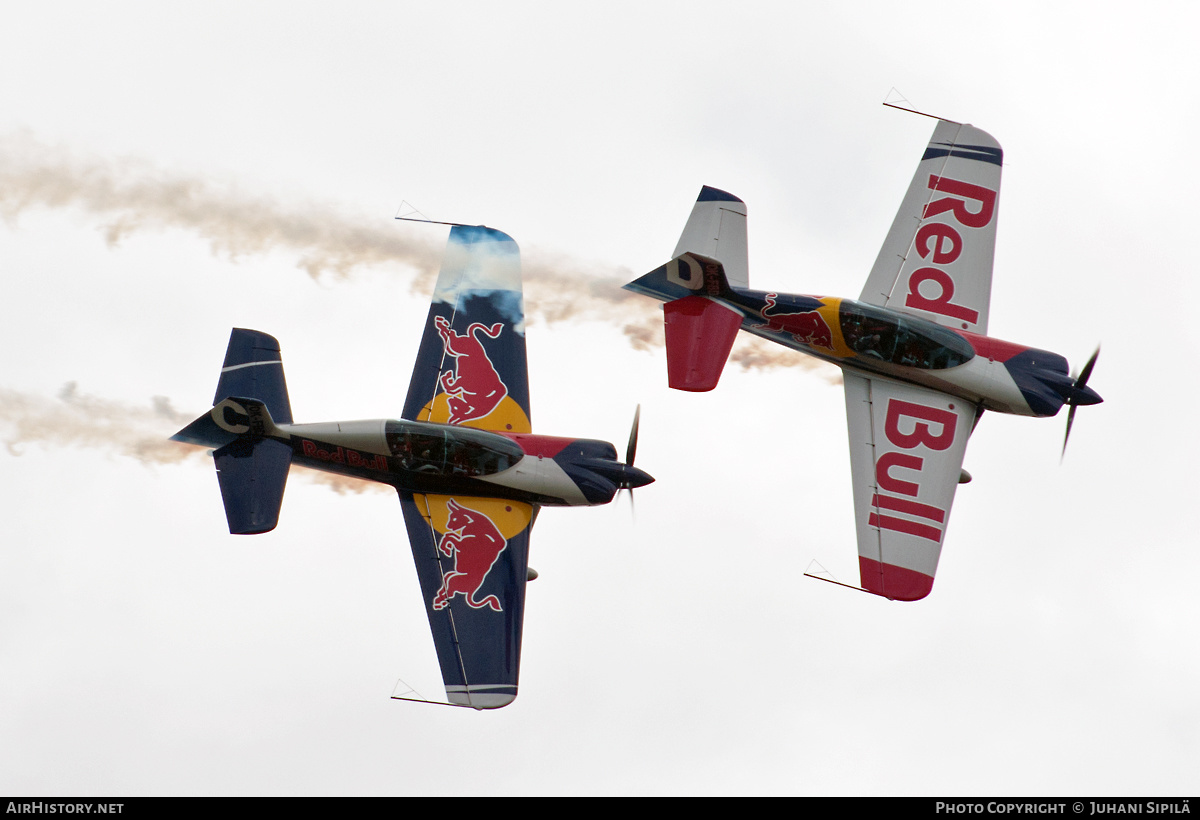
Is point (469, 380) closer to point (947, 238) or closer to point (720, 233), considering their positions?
point (720, 233)

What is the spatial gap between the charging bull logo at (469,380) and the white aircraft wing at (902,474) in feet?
21.5

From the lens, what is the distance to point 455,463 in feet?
87.7

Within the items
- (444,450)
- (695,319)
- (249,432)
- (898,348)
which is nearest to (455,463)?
(444,450)

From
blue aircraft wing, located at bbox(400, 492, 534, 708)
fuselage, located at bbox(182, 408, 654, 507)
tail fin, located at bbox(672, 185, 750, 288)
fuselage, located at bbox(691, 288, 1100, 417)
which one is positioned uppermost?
tail fin, located at bbox(672, 185, 750, 288)

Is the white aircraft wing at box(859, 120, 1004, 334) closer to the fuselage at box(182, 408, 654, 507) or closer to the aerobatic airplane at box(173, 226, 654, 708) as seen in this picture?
the aerobatic airplane at box(173, 226, 654, 708)

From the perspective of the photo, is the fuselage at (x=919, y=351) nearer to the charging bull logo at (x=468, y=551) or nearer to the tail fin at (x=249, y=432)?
the charging bull logo at (x=468, y=551)

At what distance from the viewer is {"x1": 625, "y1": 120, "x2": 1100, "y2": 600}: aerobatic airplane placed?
89.6 feet

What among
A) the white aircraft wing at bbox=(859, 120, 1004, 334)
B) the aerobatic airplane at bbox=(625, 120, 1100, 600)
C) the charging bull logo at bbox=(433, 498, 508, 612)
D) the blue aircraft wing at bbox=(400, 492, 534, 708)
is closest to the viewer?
A: the blue aircraft wing at bbox=(400, 492, 534, 708)

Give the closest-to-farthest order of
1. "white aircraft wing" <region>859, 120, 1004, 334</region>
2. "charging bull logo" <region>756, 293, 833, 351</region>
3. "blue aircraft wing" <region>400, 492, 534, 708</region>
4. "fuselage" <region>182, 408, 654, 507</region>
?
1. "blue aircraft wing" <region>400, 492, 534, 708</region>
2. "fuselage" <region>182, 408, 654, 507</region>
3. "charging bull logo" <region>756, 293, 833, 351</region>
4. "white aircraft wing" <region>859, 120, 1004, 334</region>

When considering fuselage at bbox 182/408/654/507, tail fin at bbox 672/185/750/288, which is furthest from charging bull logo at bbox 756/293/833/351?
fuselage at bbox 182/408/654/507

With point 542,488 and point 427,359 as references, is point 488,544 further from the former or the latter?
point 427,359

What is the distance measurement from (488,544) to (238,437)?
15.2 ft

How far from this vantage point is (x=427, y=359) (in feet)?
90.7

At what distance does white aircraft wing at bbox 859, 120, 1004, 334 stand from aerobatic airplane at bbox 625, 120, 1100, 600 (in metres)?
0.03
